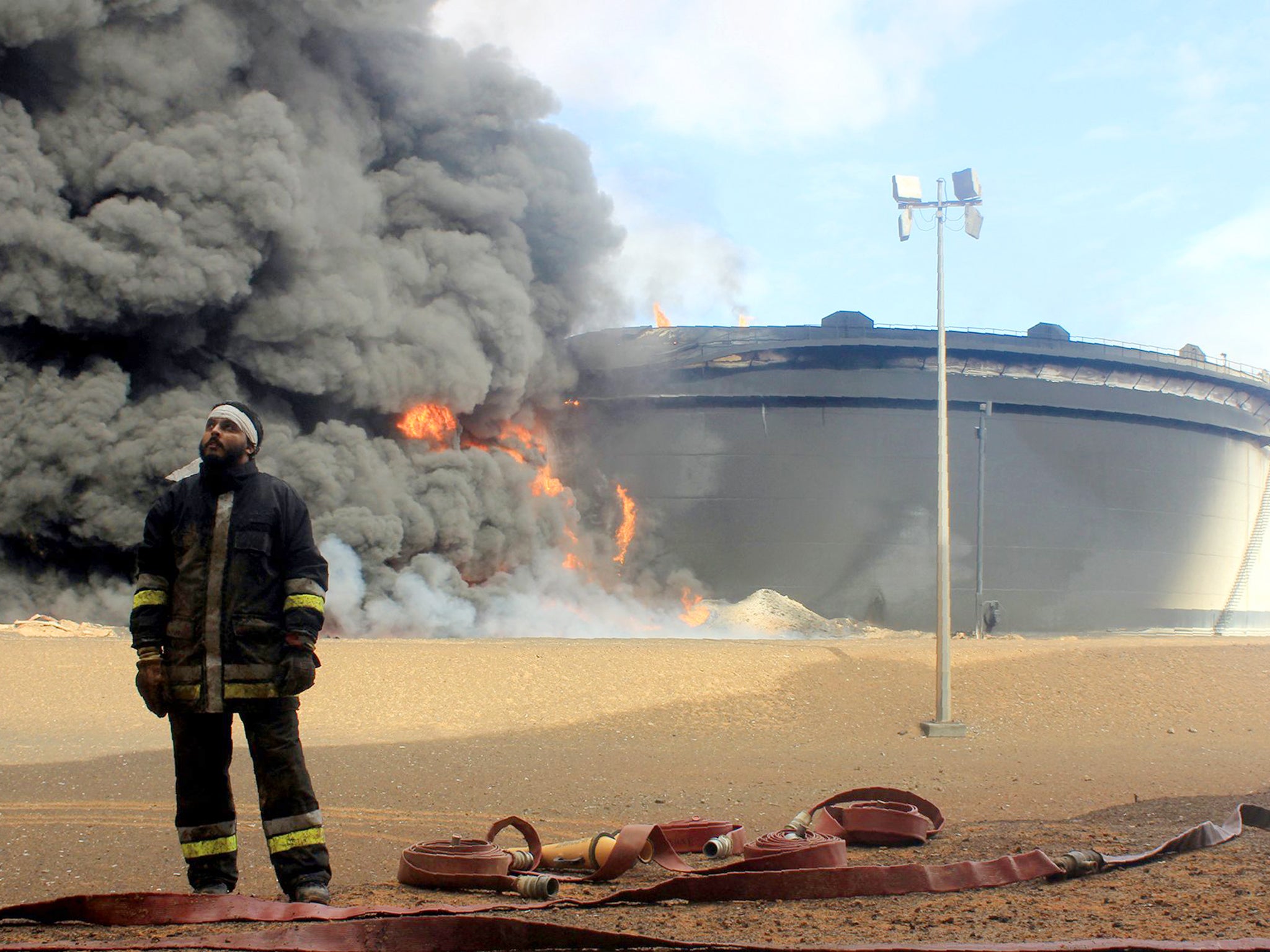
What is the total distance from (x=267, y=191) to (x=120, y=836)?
59.6ft

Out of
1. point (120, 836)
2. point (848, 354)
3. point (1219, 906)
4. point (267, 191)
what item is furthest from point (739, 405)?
point (1219, 906)

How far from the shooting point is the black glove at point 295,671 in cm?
415

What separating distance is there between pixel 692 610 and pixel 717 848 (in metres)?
22.1

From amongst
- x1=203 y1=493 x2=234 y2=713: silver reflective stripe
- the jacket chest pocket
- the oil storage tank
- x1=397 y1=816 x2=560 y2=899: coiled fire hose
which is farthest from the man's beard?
the oil storage tank

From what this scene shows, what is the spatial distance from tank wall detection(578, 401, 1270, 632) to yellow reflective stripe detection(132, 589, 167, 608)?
79.4 feet

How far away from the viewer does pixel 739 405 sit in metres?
28.6

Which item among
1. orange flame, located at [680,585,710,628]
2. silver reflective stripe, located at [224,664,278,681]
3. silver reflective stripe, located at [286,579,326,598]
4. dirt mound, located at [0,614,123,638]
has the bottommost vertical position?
silver reflective stripe, located at [224,664,278,681]

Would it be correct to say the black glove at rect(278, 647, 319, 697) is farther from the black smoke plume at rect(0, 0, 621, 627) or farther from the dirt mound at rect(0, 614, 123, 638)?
the black smoke plume at rect(0, 0, 621, 627)

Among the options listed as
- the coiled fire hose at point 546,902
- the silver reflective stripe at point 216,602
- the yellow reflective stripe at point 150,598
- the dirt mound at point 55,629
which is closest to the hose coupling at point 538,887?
the coiled fire hose at point 546,902

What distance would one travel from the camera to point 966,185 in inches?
550

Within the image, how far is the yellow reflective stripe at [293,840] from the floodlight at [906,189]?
11.5 meters

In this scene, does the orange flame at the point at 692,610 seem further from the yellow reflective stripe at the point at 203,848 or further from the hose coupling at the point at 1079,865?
the yellow reflective stripe at the point at 203,848

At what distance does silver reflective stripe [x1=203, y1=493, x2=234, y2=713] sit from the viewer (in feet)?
13.5

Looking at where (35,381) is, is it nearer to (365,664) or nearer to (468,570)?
(468,570)
